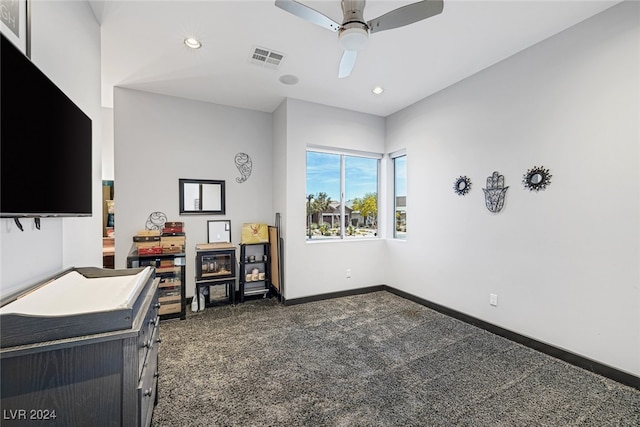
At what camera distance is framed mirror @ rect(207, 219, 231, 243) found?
404 cm

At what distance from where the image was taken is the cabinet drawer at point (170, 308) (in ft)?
10.7

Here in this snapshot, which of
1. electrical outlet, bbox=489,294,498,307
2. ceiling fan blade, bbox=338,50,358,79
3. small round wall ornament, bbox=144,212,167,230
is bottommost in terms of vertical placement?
electrical outlet, bbox=489,294,498,307

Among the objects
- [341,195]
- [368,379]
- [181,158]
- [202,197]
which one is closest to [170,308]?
[202,197]

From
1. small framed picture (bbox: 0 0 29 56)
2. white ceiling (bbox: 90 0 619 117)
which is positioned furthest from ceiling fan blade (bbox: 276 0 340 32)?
small framed picture (bbox: 0 0 29 56)

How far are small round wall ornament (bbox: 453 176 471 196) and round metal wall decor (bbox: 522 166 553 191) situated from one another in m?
0.60

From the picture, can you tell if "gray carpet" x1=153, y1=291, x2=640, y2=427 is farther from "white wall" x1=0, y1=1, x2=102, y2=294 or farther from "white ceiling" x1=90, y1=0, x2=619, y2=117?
"white ceiling" x1=90, y1=0, x2=619, y2=117

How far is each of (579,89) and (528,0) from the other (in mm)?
888

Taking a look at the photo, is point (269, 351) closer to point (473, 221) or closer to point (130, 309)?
point (130, 309)

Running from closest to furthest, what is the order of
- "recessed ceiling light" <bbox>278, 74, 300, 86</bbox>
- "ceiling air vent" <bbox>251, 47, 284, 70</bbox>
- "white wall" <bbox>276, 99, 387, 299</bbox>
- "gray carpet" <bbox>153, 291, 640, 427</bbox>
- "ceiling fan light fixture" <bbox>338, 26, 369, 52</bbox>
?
"gray carpet" <bbox>153, 291, 640, 427</bbox> < "ceiling fan light fixture" <bbox>338, 26, 369, 52</bbox> < "ceiling air vent" <bbox>251, 47, 284, 70</bbox> < "recessed ceiling light" <bbox>278, 74, 300, 86</bbox> < "white wall" <bbox>276, 99, 387, 299</bbox>

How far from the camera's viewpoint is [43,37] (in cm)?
148

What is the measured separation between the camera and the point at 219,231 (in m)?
4.10

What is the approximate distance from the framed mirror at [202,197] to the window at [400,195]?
9.10 feet

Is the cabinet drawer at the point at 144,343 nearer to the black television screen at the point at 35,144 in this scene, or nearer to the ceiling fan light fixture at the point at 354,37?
the black television screen at the point at 35,144

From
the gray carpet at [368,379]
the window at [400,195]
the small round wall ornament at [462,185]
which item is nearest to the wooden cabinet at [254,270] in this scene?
the gray carpet at [368,379]
